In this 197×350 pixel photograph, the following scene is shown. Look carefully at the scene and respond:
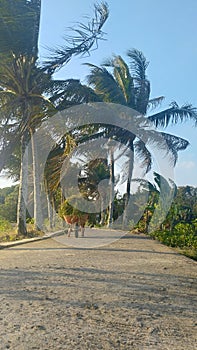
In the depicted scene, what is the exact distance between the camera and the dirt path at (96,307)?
8.53 ft

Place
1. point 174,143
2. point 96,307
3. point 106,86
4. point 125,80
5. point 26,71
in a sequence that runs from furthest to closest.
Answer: point 125,80, point 174,143, point 106,86, point 26,71, point 96,307

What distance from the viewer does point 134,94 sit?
21375 mm

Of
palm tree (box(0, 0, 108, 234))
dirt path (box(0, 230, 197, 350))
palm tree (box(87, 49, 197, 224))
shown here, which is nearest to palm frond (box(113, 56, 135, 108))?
palm tree (box(87, 49, 197, 224))

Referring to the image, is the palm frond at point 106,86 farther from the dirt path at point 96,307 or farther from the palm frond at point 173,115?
the dirt path at point 96,307

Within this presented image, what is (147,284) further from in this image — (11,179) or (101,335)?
(11,179)

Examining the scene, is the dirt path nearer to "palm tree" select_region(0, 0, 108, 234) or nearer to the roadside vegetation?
the roadside vegetation

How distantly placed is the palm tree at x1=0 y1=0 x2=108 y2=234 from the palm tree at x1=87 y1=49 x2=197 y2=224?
5.59 meters

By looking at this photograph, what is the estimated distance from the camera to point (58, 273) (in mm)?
5500

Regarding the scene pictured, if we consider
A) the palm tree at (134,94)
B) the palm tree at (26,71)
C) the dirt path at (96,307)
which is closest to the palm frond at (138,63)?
the palm tree at (134,94)

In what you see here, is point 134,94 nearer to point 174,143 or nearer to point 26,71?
point 174,143

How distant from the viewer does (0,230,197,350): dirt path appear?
2.60 m

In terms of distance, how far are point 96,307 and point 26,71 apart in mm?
11194

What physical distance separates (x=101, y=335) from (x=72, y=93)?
11793mm

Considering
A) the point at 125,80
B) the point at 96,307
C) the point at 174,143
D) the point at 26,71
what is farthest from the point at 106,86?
the point at 96,307
